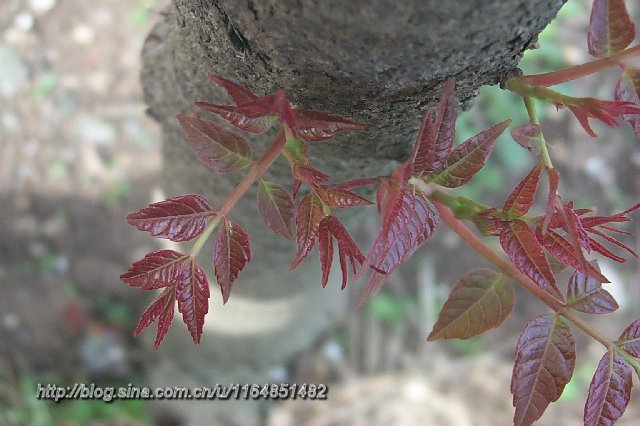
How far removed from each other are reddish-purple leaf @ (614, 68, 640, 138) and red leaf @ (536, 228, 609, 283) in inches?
4.6

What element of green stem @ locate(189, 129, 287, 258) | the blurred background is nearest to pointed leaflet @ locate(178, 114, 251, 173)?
green stem @ locate(189, 129, 287, 258)

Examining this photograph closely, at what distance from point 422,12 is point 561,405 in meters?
2.14

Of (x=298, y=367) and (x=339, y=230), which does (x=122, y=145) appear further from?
(x=339, y=230)

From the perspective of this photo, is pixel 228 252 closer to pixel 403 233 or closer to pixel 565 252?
pixel 403 233

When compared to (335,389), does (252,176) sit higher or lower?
lower

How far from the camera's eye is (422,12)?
1.32ft

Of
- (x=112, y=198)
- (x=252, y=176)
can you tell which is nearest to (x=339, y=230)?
(x=252, y=176)

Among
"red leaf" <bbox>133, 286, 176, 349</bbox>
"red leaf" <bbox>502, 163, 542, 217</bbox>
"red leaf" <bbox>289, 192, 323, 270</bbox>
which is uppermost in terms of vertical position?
"red leaf" <bbox>502, 163, 542, 217</bbox>

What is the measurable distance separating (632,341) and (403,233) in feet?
0.98

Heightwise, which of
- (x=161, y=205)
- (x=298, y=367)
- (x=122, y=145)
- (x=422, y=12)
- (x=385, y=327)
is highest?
(x=122, y=145)

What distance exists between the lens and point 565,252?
0.51 m

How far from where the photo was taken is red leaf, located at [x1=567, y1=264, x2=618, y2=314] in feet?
1.92

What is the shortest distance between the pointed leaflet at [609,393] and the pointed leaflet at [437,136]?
11.1 inches

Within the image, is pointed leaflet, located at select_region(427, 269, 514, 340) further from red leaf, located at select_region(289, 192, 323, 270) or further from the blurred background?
the blurred background
